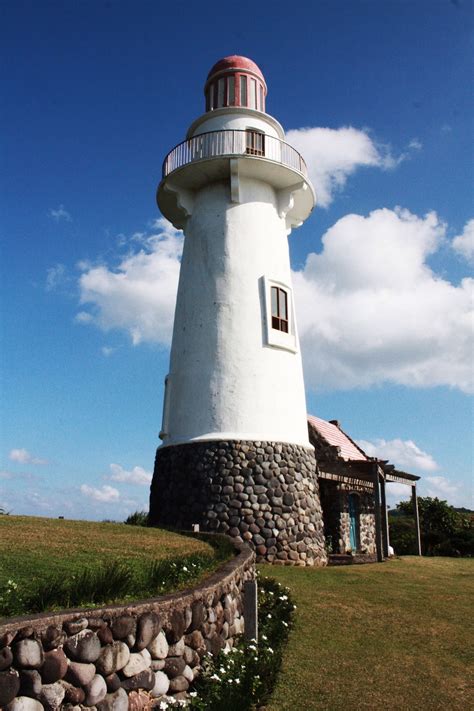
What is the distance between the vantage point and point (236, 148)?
18422mm

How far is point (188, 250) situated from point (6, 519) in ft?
32.0

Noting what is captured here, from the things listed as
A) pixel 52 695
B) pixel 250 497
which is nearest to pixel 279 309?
pixel 250 497

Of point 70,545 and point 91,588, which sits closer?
point 91,588

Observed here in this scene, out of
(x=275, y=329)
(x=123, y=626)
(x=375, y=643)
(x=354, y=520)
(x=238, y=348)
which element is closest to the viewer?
(x=123, y=626)

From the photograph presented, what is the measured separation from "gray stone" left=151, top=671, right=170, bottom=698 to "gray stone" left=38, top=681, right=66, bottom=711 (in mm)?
1173

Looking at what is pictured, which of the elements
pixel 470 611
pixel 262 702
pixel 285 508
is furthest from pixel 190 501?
pixel 262 702

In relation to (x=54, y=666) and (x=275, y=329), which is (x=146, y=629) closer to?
(x=54, y=666)

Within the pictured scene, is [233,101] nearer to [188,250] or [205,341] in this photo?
[188,250]

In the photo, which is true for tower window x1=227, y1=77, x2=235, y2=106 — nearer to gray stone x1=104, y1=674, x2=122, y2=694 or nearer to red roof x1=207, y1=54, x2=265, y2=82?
red roof x1=207, y1=54, x2=265, y2=82

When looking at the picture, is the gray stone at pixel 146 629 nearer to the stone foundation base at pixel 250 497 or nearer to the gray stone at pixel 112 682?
the gray stone at pixel 112 682

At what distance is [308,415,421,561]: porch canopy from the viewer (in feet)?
63.4

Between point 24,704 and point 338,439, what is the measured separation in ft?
69.9

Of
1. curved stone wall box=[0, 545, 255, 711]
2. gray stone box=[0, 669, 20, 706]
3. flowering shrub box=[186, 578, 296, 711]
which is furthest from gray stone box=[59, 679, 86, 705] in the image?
flowering shrub box=[186, 578, 296, 711]

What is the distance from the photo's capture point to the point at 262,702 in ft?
21.1
